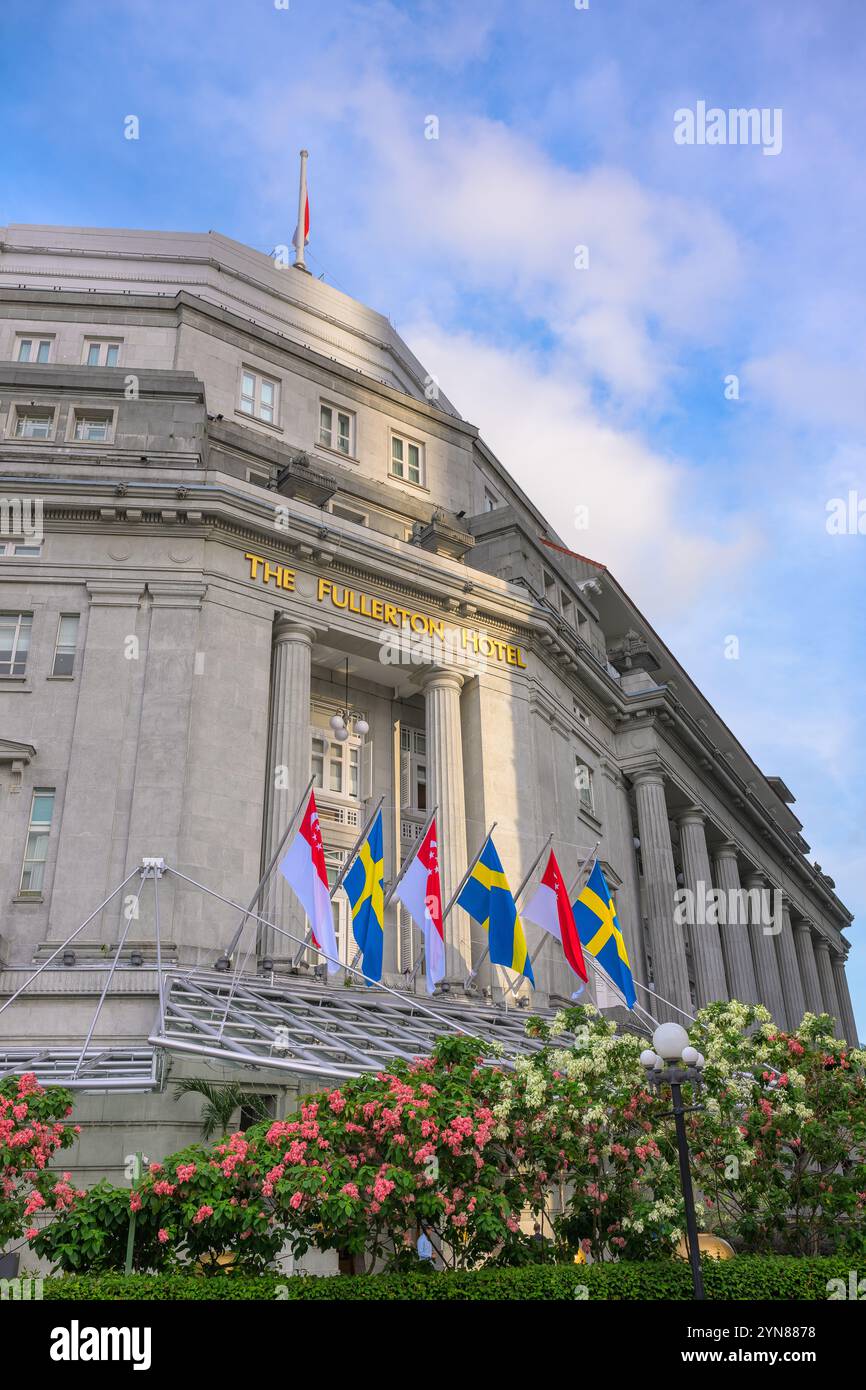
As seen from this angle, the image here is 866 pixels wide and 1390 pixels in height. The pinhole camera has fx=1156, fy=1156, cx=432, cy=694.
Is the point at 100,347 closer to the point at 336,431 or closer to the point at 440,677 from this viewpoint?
the point at 336,431

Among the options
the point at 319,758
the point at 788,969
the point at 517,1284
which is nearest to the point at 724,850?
the point at 788,969

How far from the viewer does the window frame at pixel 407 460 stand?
45.4 m

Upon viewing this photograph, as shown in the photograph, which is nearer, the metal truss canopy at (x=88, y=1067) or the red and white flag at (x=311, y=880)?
the metal truss canopy at (x=88, y=1067)

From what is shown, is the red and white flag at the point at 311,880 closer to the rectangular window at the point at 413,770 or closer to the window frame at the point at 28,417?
the rectangular window at the point at 413,770

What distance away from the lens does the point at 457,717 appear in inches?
1487

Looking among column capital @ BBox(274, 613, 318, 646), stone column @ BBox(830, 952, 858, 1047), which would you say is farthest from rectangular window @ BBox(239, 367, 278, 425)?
stone column @ BBox(830, 952, 858, 1047)

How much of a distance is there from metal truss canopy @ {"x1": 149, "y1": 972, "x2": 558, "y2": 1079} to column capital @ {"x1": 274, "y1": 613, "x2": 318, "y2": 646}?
33.6 feet

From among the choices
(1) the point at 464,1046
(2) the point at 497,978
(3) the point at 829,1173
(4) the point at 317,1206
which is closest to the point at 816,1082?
(3) the point at 829,1173

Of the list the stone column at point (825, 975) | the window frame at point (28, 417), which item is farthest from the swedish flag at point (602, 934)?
the stone column at point (825, 975)

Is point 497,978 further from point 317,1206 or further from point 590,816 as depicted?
point 317,1206

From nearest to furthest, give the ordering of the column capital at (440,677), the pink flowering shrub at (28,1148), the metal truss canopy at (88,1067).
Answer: the pink flowering shrub at (28,1148), the metal truss canopy at (88,1067), the column capital at (440,677)

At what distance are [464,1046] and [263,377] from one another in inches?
1177

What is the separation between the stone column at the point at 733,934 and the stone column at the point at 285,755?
1218 inches

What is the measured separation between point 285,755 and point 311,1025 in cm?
985
